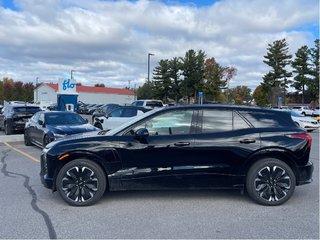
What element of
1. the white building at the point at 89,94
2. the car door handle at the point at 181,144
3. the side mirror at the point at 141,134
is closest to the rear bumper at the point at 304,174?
the car door handle at the point at 181,144

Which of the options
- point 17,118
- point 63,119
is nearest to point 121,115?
point 63,119

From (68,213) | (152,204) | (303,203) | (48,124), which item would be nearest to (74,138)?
(68,213)

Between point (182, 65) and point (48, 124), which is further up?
point (182, 65)

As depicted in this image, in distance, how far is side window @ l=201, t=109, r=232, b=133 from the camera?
5758mm

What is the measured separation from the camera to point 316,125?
20422 millimetres

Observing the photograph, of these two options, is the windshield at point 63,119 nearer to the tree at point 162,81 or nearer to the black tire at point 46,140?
the black tire at point 46,140

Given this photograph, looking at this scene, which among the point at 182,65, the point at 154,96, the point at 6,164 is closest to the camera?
the point at 6,164

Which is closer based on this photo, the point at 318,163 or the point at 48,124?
the point at 318,163

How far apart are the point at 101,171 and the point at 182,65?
53548mm

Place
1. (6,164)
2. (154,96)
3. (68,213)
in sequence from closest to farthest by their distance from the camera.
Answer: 1. (68,213)
2. (6,164)
3. (154,96)

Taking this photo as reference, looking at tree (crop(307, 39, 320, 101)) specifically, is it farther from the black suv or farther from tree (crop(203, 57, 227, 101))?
the black suv

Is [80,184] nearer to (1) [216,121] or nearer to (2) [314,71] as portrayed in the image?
(1) [216,121]

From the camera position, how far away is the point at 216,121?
5809mm

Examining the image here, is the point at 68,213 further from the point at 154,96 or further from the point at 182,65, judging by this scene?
the point at 154,96
